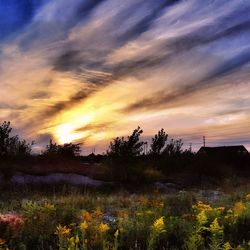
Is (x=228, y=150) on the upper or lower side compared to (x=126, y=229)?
upper

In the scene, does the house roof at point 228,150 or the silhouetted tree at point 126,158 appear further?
the house roof at point 228,150

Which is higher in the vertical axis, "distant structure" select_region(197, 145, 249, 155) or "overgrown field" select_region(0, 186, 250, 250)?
"distant structure" select_region(197, 145, 249, 155)

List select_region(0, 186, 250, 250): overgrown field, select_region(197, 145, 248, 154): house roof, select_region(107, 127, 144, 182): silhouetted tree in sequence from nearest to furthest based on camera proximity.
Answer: select_region(0, 186, 250, 250): overgrown field < select_region(107, 127, 144, 182): silhouetted tree < select_region(197, 145, 248, 154): house roof

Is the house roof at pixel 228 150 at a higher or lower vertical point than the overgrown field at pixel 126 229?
higher

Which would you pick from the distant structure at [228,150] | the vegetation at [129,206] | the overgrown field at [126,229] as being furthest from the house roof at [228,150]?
the overgrown field at [126,229]

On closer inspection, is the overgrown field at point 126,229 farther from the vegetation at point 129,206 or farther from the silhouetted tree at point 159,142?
the silhouetted tree at point 159,142

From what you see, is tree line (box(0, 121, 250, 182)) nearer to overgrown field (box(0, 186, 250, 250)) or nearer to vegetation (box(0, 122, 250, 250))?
vegetation (box(0, 122, 250, 250))

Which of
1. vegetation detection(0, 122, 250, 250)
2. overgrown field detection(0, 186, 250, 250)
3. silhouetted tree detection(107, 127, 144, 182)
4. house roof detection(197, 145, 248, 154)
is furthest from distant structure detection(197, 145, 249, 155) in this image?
overgrown field detection(0, 186, 250, 250)

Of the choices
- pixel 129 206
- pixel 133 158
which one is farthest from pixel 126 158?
pixel 129 206

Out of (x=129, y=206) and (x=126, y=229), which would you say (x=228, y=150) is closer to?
(x=129, y=206)

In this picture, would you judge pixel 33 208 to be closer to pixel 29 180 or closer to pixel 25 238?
pixel 25 238

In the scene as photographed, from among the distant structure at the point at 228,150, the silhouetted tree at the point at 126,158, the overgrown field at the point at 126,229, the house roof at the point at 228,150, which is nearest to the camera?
the overgrown field at the point at 126,229

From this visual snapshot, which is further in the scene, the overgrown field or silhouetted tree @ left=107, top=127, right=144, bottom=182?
silhouetted tree @ left=107, top=127, right=144, bottom=182

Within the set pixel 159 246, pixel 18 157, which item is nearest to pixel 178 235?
pixel 159 246
